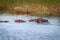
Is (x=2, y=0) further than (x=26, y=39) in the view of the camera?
Yes

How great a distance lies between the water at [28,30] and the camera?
2013mm

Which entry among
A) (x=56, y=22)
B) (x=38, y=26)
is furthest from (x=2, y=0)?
(x=56, y=22)

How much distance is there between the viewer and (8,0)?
6.97ft

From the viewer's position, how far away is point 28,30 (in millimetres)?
2045

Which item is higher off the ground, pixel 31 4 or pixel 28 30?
pixel 31 4

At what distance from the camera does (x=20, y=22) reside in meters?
2.08

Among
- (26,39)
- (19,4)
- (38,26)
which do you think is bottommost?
(26,39)

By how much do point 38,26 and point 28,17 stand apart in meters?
0.17

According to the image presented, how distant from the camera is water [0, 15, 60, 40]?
2013mm

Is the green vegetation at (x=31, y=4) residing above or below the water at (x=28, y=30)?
above

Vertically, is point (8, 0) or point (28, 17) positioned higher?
point (8, 0)

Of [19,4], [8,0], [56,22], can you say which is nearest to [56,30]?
[56,22]

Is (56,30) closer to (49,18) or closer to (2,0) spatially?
(49,18)

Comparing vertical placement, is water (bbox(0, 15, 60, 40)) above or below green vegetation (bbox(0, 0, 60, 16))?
below
